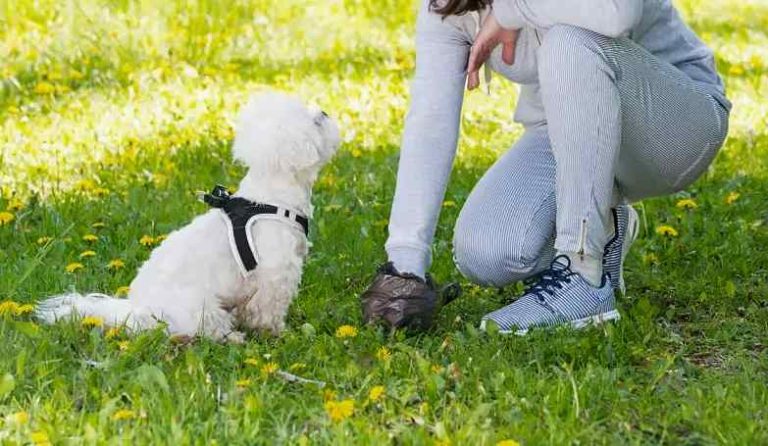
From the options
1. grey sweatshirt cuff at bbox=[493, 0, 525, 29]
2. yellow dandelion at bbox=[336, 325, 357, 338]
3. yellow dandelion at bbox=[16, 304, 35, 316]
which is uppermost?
grey sweatshirt cuff at bbox=[493, 0, 525, 29]

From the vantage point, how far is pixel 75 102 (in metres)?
6.61

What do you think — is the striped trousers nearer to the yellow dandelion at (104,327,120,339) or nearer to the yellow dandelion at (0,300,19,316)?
the yellow dandelion at (104,327,120,339)

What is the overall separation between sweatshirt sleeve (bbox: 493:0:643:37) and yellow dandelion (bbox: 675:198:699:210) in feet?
4.86

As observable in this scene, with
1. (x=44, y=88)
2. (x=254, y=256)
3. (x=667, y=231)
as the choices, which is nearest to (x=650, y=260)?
(x=667, y=231)

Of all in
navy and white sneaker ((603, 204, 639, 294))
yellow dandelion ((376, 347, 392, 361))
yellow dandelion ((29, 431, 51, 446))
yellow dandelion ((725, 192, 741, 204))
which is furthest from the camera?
yellow dandelion ((725, 192, 741, 204))

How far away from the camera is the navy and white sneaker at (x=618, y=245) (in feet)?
13.4

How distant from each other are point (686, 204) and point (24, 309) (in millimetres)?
2497

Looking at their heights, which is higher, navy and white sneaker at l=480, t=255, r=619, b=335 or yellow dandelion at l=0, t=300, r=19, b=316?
yellow dandelion at l=0, t=300, r=19, b=316

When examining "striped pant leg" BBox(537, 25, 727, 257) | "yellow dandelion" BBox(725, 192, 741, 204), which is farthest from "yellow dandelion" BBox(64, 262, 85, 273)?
"yellow dandelion" BBox(725, 192, 741, 204)

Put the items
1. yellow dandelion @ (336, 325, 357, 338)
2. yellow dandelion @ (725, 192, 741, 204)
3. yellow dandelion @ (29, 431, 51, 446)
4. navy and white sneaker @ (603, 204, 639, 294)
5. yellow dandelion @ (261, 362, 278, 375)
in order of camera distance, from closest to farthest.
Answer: yellow dandelion @ (29, 431, 51, 446), yellow dandelion @ (261, 362, 278, 375), yellow dandelion @ (336, 325, 357, 338), navy and white sneaker @ (603, 204, 639, 294), yellow dandelion @ (725, 192, 741, 204)

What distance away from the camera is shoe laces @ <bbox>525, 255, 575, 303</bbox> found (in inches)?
149

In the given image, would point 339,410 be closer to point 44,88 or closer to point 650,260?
point 650,260

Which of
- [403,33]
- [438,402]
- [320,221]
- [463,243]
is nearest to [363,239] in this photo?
[320,221]

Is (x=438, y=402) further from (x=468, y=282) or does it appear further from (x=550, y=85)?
(x=468, y=282)
